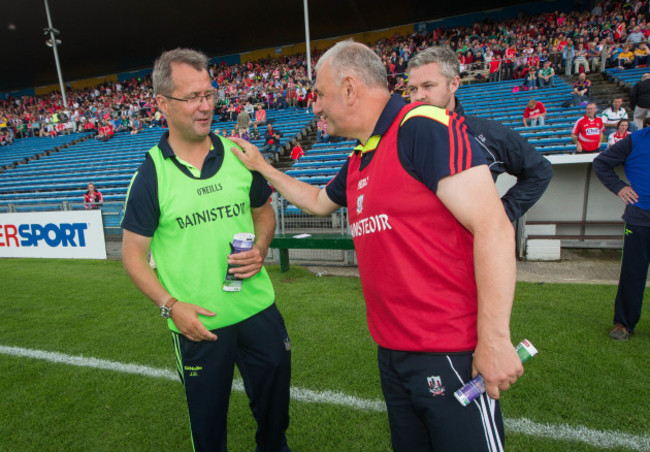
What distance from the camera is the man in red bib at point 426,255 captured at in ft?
3.82

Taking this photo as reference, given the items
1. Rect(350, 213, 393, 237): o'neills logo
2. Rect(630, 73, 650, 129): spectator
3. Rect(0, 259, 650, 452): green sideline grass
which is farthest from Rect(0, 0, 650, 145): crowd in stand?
Rect(350, 213, 393, 237): o'neills logo

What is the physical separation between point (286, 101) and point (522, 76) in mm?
9909

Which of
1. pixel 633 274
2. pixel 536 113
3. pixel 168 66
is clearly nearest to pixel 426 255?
pixel 168 66

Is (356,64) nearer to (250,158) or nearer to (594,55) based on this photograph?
(250,158)

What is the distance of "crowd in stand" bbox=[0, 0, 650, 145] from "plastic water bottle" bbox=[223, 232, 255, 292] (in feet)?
32.4

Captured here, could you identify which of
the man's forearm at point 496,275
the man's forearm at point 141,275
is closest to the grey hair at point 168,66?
the man's forearm at point 141,275

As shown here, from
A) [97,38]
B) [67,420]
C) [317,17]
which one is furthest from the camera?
[97,38]

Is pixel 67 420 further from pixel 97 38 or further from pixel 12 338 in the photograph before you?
pixel 97 38

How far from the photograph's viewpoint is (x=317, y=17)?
24.0 meters

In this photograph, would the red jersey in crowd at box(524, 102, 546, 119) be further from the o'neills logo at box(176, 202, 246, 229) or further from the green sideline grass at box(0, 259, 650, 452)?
the o'neills logo at box(176, 202, 246, 229)

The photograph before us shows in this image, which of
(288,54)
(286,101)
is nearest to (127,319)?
(286,101)

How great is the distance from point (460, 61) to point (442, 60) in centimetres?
1617

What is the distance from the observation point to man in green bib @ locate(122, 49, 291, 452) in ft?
6.06

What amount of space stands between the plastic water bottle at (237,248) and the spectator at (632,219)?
353 cm
